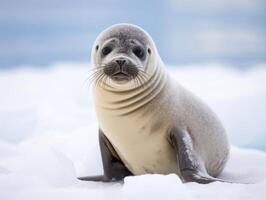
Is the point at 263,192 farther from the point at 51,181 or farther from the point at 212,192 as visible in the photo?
the point at 51,181

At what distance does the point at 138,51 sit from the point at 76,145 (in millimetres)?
1346

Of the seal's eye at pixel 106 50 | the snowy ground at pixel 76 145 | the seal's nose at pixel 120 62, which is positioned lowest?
the snowy ground at pixel 76 145

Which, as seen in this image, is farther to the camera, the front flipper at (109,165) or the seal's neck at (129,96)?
the front flipper at (109,165)

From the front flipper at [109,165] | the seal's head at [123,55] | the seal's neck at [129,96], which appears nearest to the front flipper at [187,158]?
the seal's neck at [129,96]

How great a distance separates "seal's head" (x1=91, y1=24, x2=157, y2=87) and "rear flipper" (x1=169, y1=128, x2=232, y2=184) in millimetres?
385

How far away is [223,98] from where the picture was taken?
21.6 feet

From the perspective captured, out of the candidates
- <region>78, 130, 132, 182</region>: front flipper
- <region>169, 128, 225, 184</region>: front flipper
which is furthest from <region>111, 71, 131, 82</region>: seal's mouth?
<region>78, 130, 132, 182</region>: front flipper

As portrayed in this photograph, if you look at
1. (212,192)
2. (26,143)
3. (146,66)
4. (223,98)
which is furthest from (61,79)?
(212,192)

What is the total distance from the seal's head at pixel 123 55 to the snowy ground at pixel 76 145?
0.55 meters

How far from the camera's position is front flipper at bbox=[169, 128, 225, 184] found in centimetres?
295

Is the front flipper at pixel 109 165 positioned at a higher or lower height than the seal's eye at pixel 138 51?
lower

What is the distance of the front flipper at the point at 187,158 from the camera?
295cm

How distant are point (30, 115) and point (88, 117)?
0.60m

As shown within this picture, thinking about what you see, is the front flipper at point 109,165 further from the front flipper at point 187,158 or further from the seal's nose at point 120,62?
the seal's nose at point 120,62
